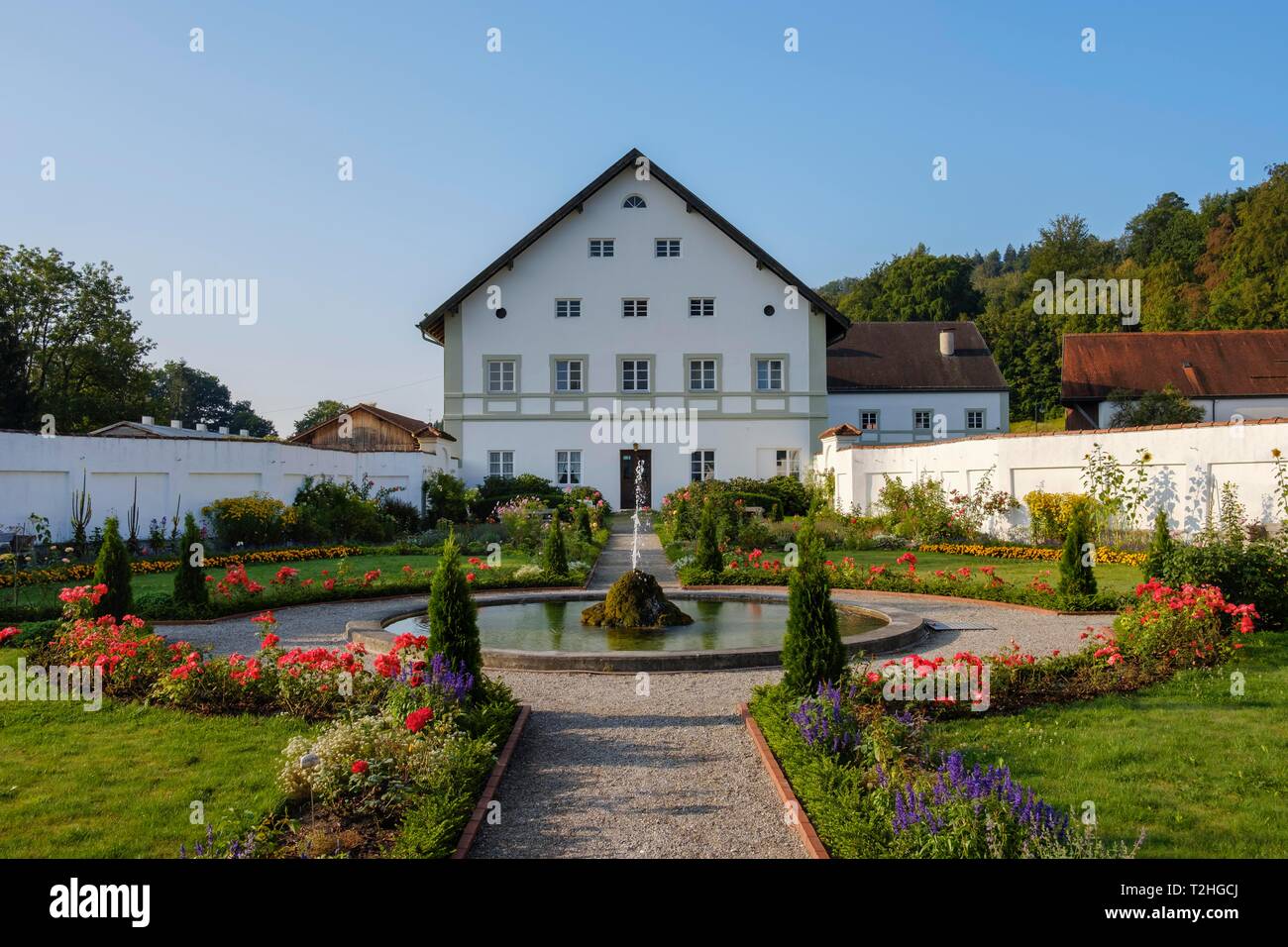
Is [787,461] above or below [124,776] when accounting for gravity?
above

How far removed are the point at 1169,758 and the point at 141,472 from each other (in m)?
19.1

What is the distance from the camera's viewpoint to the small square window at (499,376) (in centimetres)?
3067

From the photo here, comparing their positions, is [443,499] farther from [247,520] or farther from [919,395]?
[919,395]

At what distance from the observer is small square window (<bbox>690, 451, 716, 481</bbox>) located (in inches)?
1217

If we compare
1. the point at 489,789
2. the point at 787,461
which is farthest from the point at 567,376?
the point at 489,789

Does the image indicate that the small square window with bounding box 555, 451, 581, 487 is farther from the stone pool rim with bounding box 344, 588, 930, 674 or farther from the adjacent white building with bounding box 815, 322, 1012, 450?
the stone pool rim with bounding box 344, 588, 930, 674

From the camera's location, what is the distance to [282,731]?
21.1 ft

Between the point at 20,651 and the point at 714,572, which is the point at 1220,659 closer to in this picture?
the point at 714,572

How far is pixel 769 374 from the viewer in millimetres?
30828

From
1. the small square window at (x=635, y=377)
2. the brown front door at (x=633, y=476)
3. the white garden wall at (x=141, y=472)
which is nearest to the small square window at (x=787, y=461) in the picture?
the brown front door at (x=633, y=476)

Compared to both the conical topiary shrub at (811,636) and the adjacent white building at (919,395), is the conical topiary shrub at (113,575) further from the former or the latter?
the adjacent white building at (919,395)

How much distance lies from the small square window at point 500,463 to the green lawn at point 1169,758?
2482 centimetres
